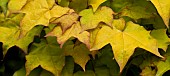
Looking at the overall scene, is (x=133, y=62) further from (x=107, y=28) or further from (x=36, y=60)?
(x=36, y=60)

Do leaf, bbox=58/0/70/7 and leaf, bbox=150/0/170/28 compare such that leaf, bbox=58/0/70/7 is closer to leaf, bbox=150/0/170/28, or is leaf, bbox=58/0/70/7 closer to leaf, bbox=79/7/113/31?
leaf, bbox=79/7/113/31

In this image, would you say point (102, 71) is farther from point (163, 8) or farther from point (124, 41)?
point (163, 8)

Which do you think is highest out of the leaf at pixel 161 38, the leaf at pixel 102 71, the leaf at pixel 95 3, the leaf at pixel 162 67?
the leaf at pixel 95 3

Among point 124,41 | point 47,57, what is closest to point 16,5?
point 47,57

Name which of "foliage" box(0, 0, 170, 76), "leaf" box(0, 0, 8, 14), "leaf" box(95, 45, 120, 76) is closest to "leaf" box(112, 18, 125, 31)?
"foliage" box(0, 0, 170, 76)

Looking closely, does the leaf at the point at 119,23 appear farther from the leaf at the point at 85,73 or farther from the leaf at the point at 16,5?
the leaf at the point at 16,5

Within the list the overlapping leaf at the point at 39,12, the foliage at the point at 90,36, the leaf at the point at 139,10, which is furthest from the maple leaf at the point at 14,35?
the leaf at the point at 139,10

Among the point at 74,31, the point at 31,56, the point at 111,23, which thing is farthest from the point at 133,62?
the point at 31,56
